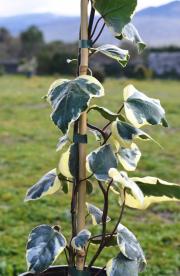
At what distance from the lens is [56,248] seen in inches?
42.5

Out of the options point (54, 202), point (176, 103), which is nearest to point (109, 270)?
point (54, 202)

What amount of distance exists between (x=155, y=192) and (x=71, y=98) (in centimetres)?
27

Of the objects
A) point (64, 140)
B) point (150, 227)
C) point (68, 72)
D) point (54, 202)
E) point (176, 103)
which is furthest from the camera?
point (68, 72)

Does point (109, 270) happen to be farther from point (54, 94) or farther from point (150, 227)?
point (150, 227)

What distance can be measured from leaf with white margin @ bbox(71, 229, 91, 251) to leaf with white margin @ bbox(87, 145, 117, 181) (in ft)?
0.40

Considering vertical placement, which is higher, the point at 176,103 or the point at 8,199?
the point at 8,199

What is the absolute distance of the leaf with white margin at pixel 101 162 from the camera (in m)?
1.04

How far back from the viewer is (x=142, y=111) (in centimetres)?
103

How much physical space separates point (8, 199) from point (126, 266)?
210 cm

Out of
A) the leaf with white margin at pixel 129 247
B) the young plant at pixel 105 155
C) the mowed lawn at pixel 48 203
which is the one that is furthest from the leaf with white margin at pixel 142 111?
the mowed lawn at pixel 48 203

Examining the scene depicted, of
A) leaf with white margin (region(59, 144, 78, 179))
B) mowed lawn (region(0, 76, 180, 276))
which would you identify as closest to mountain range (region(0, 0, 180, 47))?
leaf with white margin (region(59, 144, 78, 179))

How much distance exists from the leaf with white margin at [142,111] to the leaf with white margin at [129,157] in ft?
0.25

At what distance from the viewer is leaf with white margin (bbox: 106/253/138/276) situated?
1.07 metres

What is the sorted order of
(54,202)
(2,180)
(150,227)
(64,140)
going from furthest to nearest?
(2,180), (54,202), (150,227), (64,140)
